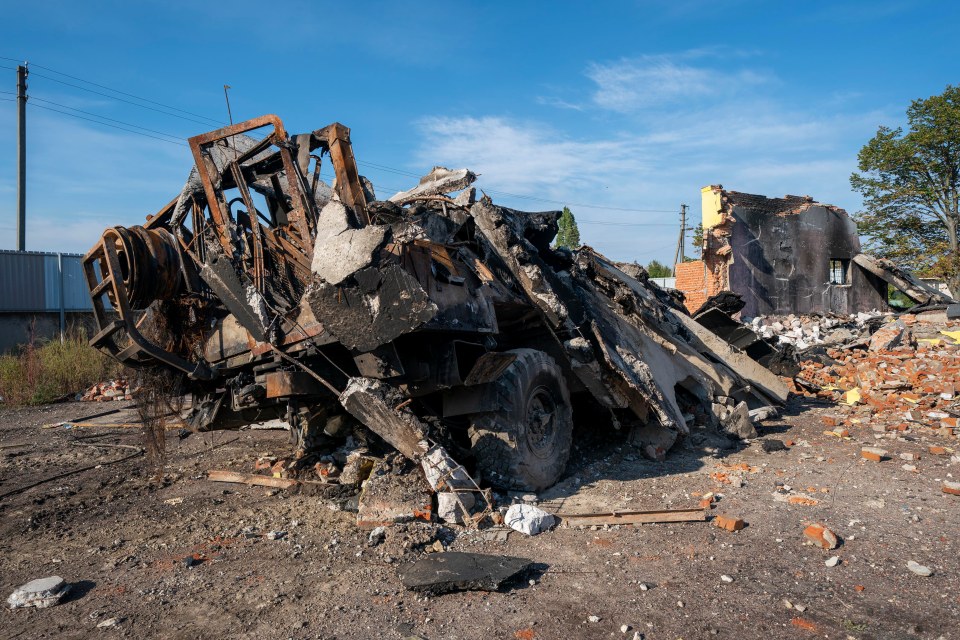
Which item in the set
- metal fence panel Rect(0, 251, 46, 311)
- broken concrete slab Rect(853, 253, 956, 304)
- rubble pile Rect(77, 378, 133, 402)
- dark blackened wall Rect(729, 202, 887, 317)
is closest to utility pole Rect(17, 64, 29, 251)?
metal fence panel Rect(0, 251, 46, 311)

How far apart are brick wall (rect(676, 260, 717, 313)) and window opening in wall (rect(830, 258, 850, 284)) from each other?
4690 millimetres

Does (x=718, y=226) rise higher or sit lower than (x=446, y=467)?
higher

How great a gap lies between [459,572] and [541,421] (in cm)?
209

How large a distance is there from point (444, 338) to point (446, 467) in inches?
35.5

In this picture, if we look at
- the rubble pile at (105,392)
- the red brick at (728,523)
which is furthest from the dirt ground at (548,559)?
the rubble pile at (105,392)

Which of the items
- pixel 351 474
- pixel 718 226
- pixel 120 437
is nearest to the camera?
pixel 351 474

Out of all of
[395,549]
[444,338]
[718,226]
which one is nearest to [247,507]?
[395,549]

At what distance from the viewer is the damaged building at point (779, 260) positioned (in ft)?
54.4

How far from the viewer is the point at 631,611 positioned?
3104 mm

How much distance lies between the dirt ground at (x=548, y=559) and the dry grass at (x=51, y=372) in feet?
22.7

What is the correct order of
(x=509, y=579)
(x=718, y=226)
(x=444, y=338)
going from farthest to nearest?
1. (x=718, y=226)
2. (x=444, y=338)
3. (x=509, y=579)

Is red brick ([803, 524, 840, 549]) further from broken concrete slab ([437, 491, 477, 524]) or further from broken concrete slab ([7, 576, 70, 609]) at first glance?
broken concrete slab ([7, 576, 70, 609])

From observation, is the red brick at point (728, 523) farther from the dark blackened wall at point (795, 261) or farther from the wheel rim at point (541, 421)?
the dark blackened wall at point (795, 261)

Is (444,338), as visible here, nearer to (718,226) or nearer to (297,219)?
(297,219)
